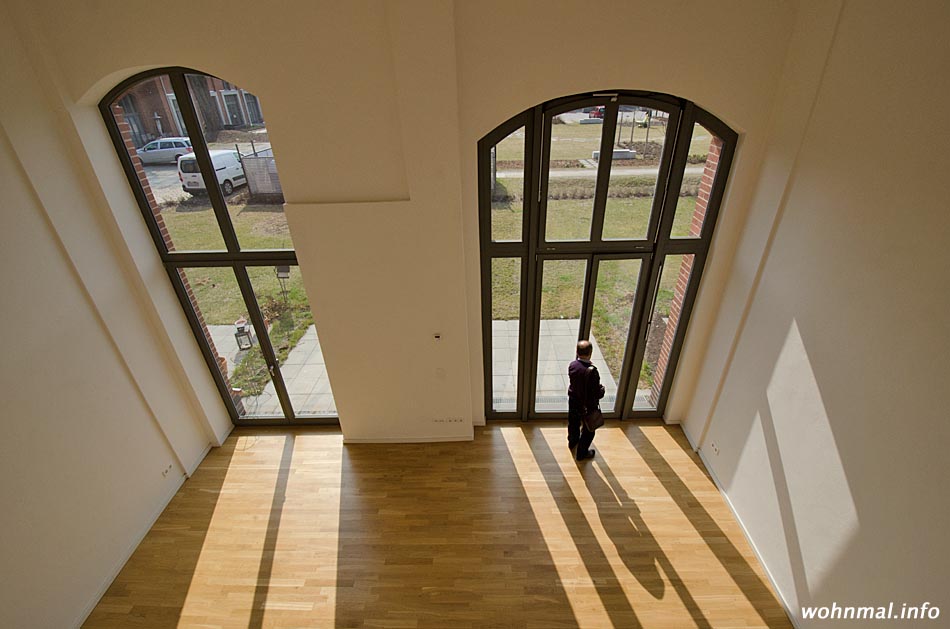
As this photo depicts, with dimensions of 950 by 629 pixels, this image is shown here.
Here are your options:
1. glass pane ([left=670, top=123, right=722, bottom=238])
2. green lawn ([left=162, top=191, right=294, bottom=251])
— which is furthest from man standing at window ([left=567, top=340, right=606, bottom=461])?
green lawn ([left=162, top=191, right=294, bottom=251])

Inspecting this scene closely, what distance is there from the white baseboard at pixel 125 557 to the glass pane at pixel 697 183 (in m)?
5.44

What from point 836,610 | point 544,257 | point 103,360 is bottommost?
point 836,610

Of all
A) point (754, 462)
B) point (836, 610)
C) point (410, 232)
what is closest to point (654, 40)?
point (410, 232)

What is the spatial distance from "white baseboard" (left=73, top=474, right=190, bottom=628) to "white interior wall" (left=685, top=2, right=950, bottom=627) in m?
5.29

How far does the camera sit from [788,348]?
296cm

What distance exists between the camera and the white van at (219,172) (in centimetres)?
362

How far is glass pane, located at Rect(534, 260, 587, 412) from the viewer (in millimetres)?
4055

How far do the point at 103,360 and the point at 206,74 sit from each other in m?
2.47

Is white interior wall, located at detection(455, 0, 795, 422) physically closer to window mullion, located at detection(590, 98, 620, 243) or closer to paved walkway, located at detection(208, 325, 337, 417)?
window mullion, located at detection(590, 98, 620, 243)

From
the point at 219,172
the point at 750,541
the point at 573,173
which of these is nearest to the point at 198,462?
the point at 219,172

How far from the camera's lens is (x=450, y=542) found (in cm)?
363

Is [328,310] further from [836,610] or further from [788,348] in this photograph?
[836,610]

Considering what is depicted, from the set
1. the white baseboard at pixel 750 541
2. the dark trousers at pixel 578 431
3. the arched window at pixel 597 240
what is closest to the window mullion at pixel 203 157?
the arched window at pixel 597 240

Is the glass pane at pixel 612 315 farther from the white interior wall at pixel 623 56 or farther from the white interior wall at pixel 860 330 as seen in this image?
the white interior wall at pixel 623 56
